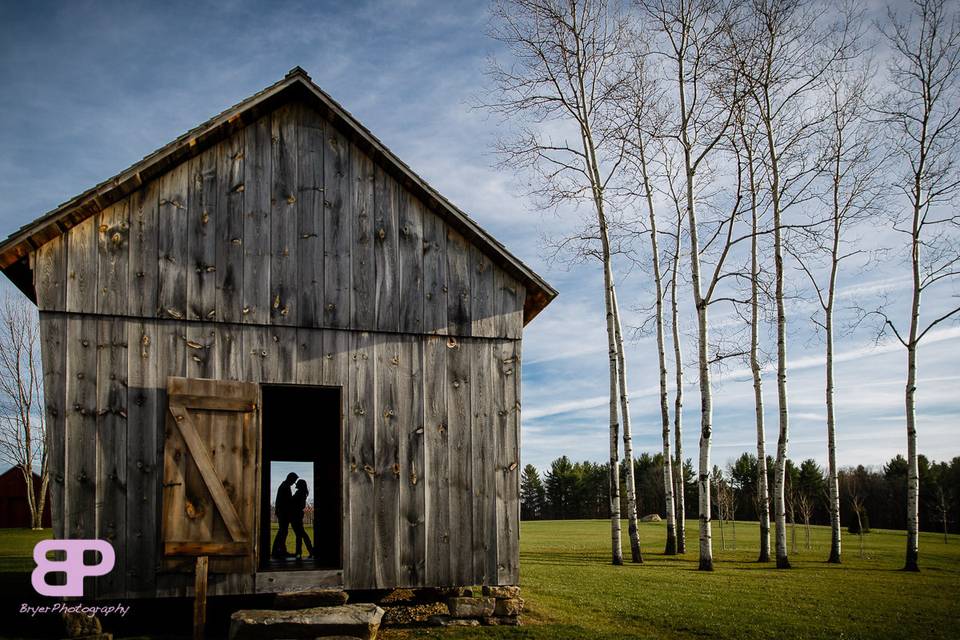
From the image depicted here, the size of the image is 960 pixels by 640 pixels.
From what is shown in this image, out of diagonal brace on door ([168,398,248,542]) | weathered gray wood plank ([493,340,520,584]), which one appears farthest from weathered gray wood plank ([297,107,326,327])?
weathered gray wood plank ([493,340,520,584])

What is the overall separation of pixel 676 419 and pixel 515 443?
652 inches

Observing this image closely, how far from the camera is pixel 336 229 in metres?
11.8

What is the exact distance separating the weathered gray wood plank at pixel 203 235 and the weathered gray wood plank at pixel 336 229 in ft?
5.24

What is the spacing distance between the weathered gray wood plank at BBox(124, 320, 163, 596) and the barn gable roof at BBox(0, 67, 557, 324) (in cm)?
167

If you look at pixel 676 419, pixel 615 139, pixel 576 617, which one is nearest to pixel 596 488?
pixel 676 419

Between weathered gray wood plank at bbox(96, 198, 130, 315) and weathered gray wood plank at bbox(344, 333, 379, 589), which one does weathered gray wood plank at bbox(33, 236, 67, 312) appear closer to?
weathered gray wood plank at bbox(96, 198, 130, 315)

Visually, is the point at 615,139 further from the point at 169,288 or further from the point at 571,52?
the point at 169,288

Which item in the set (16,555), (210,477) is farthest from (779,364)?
(16,555)

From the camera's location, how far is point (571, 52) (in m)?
23.1

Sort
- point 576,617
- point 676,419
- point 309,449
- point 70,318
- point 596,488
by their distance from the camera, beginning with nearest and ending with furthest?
1. point 70,318
2. point 576,617
3. point 309,449
4. point 676,419
5. point 596,488

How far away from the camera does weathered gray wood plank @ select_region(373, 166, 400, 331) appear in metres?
11.8

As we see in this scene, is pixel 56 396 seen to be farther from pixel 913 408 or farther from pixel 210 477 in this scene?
pixel 913 408

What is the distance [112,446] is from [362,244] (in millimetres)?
4545

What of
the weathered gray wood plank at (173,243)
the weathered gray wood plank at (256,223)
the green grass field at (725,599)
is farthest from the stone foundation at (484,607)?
the weathered gray wood plank at (173,243)
